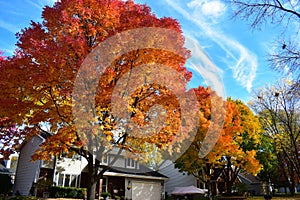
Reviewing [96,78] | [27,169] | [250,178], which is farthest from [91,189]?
[250,178]

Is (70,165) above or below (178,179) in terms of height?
above

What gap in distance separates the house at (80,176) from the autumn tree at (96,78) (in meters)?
8.72

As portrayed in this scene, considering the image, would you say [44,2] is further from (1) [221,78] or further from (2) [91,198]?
(1) [221,78]

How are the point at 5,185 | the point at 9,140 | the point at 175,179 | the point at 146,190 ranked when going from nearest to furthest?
the point at 9,140 → the point at 5,185 → the point at 146,190 → the point at 175,179

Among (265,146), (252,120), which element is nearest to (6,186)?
(252,120)

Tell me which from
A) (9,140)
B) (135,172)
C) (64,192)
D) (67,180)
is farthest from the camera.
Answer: (135,172)

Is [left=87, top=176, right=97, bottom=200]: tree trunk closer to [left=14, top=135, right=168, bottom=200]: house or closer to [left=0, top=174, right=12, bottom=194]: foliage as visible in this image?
[left=14, top=135, right=168, bottom=200]: house

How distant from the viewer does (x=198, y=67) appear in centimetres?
1216

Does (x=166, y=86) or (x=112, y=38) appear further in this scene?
(x=166, y=86)

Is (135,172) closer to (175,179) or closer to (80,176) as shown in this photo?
(80,176)

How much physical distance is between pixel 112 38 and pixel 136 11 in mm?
1694

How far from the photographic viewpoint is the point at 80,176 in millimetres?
22531

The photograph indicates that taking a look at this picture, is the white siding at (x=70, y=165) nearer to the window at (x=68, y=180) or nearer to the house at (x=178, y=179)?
the window at (x=68, y=180)

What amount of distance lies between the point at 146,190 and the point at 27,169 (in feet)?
39.2
